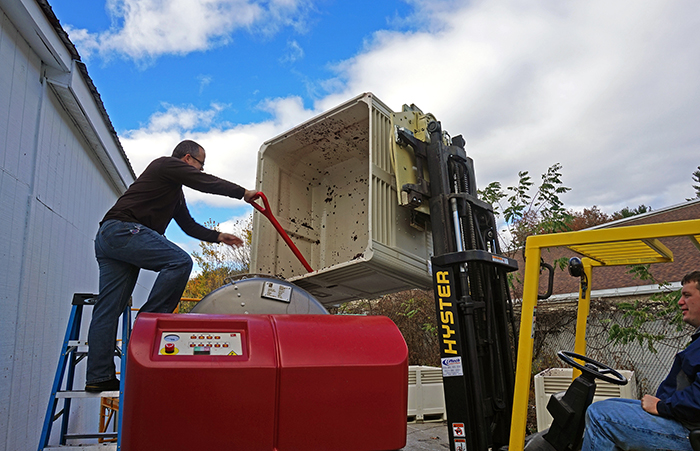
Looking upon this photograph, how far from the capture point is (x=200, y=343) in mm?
2340

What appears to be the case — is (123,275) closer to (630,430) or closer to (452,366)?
(452,366)

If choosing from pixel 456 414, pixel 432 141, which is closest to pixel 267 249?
Result: pixel 432 141

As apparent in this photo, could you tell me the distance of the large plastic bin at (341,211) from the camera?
3971mm

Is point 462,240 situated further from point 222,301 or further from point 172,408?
point 172,408

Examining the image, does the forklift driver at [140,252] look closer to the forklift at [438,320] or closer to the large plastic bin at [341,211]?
the forklift at [438,320]

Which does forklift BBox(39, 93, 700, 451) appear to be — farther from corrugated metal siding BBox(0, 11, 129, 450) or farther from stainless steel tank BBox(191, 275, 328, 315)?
corrugated metal siding BBox(0, 11, 129, 450)

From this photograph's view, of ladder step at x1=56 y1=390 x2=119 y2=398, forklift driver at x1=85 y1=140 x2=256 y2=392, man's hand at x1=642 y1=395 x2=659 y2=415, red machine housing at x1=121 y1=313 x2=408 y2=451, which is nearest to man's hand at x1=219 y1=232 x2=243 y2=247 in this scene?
forklift driver at x1=85 y1=140 x2=256 y2=392

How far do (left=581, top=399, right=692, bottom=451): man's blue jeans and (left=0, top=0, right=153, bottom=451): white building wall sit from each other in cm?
376

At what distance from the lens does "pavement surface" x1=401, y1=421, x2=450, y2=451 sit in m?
5.48

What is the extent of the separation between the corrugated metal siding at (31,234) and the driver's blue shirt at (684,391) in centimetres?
407

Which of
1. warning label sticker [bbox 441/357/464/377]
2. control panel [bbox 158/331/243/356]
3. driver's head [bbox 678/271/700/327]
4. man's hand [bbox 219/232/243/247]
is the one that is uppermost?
man's hand [bbox 219/232/243/247]

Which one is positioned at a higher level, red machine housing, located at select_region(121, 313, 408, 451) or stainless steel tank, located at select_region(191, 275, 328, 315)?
stainless steel tank, located at select_region(191, 275, 328, 315)

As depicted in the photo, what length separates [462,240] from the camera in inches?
144

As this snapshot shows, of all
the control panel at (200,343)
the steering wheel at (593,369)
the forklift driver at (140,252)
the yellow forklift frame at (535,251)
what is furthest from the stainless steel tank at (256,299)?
the steering wheel at (593,369)
